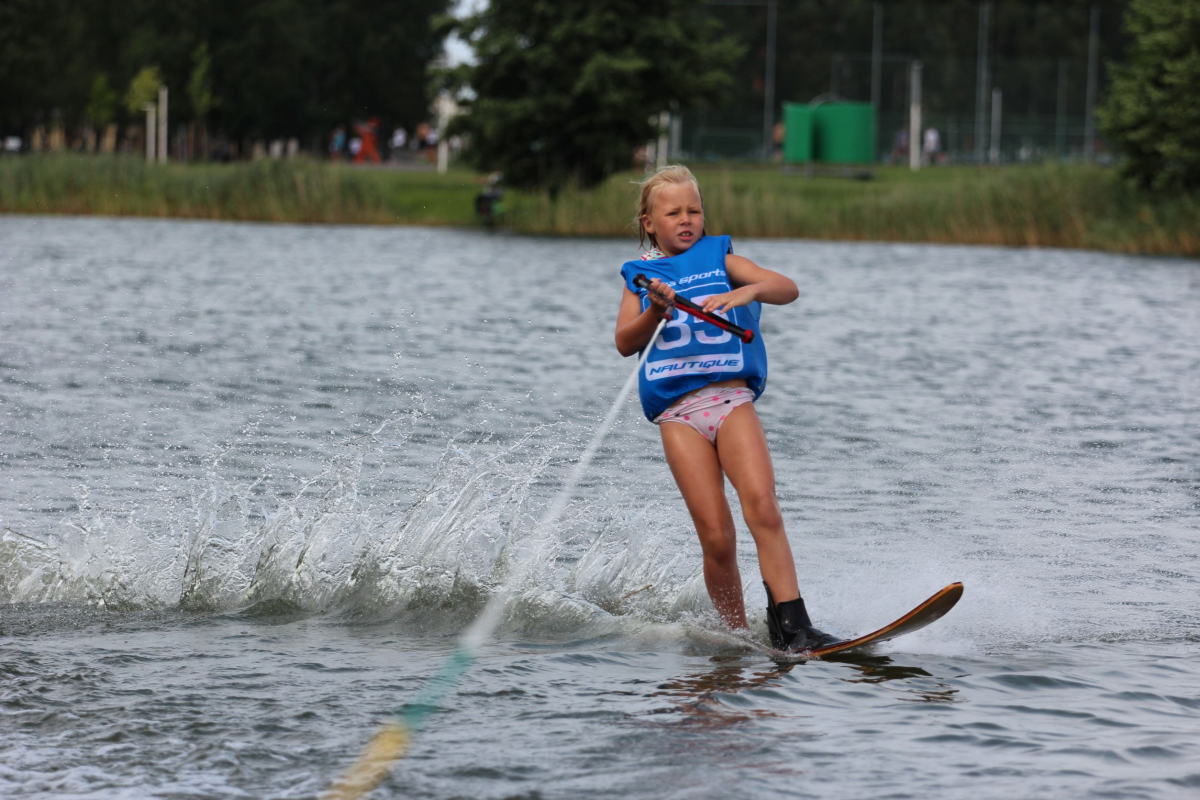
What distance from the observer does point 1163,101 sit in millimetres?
34969

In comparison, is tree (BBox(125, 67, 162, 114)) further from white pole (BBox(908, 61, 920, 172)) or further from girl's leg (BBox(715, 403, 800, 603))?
girl's leg (BBox(715, 403, 800, 603))

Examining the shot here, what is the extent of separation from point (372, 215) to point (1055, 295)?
18165 millimetres

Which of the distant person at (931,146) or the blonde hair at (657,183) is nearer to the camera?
the blonde hair at (657,183)

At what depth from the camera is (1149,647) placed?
6.17 meters

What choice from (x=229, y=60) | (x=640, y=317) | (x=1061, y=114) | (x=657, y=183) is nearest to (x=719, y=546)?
(x=640, y=317)

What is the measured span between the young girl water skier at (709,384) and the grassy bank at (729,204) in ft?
95.4

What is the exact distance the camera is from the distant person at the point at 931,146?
5666 cm

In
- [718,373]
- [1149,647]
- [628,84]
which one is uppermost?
[628,84]

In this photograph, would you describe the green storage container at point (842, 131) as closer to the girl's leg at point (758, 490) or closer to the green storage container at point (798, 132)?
the green storage container at point (798, 132)

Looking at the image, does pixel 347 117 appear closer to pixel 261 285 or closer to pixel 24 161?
pixel 24 161

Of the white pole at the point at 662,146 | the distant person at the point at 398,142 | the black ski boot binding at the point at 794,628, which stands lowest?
the black ski boot binding at the point at 794,628

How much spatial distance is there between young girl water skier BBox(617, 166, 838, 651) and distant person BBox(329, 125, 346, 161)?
61947 millimetres

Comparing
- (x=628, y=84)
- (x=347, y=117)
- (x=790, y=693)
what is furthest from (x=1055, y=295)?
(x=347, y=117)

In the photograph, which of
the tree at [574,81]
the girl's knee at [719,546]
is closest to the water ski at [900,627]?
the girl's knee at [719,546]
